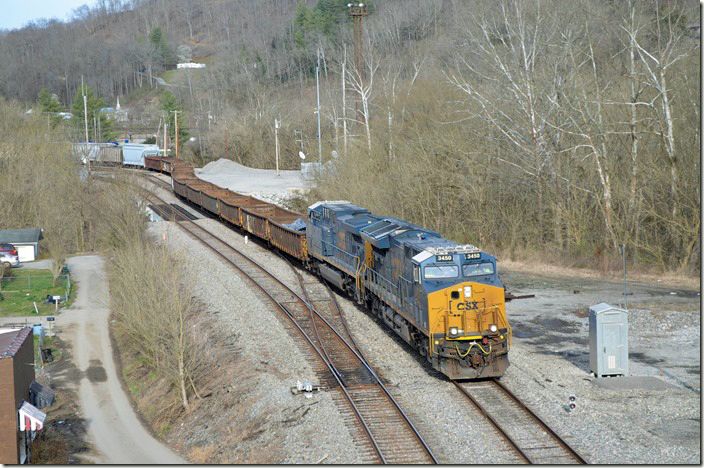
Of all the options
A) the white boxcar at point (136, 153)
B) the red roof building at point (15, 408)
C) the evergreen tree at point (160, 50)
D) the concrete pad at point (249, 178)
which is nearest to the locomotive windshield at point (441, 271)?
the red roof building at point (15, 408)

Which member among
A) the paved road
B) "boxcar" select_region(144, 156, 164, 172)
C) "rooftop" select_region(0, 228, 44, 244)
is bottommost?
the paved road

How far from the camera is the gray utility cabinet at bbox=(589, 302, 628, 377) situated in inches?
715

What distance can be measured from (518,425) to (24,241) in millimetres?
38460

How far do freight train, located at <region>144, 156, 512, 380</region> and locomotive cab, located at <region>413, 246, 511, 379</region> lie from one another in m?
0.02

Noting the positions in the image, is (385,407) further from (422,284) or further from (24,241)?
(24,241)

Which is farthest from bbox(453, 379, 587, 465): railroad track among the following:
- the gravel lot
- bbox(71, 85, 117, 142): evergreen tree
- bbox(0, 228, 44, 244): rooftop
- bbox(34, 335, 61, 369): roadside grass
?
bbox(71, 85, 117, 142): evergreen tree

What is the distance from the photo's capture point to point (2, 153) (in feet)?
195

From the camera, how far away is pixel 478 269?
18891 mm

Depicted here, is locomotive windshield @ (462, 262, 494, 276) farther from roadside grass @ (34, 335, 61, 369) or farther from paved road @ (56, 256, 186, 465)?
roadside grass @ (34, 335, 61, 369)

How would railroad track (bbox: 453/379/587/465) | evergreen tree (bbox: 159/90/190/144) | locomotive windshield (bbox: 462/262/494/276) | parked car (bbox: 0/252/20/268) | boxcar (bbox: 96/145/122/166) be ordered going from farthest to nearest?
evergreen tree (bbox: 159/90/190/144) < boxcar (bbox: 96/145/122/166) < parked car (bbox: 0/252/20/268) < locomotive windshield (bbox: 462/262/494/276) < railroad track (bbox: 453/379/587/465)

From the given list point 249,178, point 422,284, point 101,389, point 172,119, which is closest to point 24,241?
point 101,389

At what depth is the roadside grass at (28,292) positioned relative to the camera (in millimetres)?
34250

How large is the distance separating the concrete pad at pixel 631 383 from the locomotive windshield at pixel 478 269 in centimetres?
357

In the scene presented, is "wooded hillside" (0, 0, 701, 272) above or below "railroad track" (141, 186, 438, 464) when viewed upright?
above
